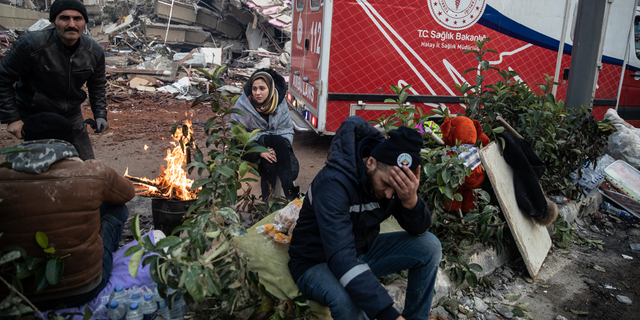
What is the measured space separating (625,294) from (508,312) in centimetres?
124

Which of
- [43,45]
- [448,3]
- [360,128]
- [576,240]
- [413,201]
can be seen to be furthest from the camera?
[448,3]

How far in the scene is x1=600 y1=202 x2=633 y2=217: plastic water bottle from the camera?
5.24 metres

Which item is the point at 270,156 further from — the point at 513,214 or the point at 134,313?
the point at 513,214

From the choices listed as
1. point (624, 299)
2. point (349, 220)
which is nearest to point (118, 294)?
point (349, 220)

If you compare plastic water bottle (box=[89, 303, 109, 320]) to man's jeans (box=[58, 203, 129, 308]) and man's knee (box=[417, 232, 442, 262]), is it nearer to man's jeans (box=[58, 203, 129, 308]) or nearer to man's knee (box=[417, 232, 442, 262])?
man's jeans (box=[58, 203, 129, 308])

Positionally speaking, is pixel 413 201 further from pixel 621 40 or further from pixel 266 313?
pixel 621 40

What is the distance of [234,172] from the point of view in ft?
8.34

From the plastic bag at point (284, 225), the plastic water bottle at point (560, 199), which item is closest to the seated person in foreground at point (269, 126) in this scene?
the plastic bag at point (284, 225)

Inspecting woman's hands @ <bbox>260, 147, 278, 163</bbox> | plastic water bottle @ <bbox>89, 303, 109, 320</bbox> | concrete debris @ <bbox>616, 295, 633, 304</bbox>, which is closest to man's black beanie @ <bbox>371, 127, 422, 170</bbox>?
plastic water bottle @ <bbox>89, 303, 109, 320</bbox>

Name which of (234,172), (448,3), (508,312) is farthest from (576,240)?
(234,172)

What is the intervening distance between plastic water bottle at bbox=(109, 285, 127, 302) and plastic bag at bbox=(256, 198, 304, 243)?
106 cm

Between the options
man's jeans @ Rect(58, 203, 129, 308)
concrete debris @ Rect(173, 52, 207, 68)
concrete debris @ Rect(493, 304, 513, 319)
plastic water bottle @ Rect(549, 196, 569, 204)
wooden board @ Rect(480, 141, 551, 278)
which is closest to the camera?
man's jeans @ Rect(58, 203, 129, 308)

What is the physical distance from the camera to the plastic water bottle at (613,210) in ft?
17.2

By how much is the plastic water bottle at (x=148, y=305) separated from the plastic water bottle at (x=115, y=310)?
0.34 feet
